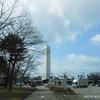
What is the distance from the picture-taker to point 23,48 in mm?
30250

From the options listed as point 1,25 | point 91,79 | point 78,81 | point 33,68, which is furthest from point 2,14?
point 91,79

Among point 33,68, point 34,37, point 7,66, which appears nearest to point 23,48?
point 34,37

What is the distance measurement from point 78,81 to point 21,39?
68.4 metres

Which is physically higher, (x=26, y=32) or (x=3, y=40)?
(x=26, y=32)

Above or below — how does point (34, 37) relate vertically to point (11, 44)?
above

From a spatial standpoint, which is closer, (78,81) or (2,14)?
(2,14)

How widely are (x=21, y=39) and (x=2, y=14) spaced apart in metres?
3.91

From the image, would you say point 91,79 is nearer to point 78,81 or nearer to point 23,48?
point 78,81

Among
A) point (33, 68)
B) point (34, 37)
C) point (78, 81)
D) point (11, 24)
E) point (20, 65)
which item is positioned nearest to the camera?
point (11, 24)

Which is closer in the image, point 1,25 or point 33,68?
point 1,25

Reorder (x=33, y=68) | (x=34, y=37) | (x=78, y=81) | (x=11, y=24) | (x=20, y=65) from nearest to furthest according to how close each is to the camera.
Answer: (x=11, y=24) < (x=34, y=37) < (x=20, y=65) < (x=33, y=68) < (x=78, y=81)

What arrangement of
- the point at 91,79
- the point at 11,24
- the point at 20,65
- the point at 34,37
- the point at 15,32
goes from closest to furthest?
the point at 11,24
the point at 15,32
the point at 34,37
the point at 20,65
the point at 91,79

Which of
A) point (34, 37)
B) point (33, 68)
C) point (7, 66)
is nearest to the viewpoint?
point (34, 37)

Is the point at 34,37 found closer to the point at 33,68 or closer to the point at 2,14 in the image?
the point at 2,14
